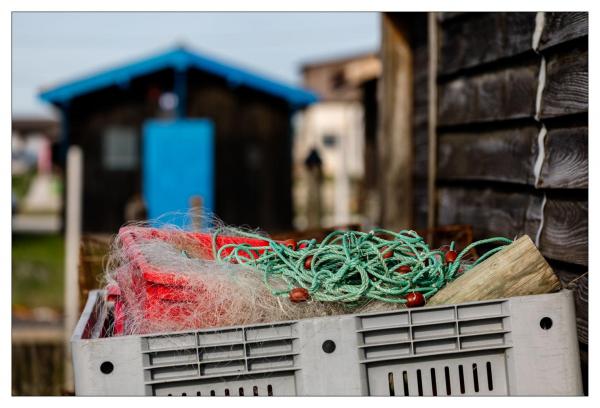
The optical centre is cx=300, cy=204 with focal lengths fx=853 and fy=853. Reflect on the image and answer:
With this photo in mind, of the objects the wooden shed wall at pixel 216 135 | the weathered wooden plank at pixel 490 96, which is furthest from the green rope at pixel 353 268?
the wooden shed wall at pixel 216 135

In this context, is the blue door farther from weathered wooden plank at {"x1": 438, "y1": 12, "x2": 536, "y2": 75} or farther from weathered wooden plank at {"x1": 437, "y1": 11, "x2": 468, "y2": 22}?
weathered wooden plank at {"x1": 438, "y1": 12, "x2": 536, "y2": 75}

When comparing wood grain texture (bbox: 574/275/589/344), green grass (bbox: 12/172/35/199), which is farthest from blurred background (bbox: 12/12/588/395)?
green grass (bbox: 12/172/35/199)

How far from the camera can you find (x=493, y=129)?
15.6 ft

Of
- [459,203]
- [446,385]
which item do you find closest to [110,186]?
[459,203]

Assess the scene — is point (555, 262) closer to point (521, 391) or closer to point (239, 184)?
point (521, 391)

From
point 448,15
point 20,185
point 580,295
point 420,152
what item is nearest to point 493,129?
point 448,15

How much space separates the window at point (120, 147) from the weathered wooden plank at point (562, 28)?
14.5m

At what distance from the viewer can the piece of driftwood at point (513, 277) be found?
8.56 ft

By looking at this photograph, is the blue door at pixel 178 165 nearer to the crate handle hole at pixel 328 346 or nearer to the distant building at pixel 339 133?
the distant building at pixel 339 133

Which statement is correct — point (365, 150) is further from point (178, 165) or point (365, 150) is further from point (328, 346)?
point (328, 346)

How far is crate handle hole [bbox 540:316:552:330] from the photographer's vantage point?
8.29 ft

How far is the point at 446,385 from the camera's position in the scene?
8.45ft

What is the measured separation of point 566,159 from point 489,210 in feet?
4.03

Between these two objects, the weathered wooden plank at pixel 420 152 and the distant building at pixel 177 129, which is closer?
the weathered wooden plank at pixel 420 152
